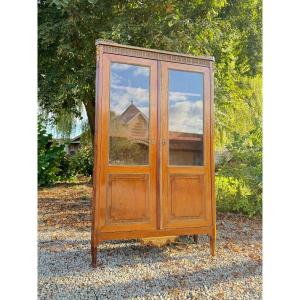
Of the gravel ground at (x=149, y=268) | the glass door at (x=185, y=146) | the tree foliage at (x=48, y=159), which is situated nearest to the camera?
the gravel ground at (x=149, y=268)

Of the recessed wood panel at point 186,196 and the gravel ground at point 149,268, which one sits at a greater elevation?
the recessed wood panel at point 186,196

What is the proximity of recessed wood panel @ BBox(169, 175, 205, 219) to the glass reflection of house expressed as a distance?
0.13m

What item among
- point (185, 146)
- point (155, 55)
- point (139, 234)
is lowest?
point (139, 234)

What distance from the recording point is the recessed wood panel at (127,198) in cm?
242

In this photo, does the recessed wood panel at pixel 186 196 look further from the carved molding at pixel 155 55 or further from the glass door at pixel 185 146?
the carved molding at pixel 155 55

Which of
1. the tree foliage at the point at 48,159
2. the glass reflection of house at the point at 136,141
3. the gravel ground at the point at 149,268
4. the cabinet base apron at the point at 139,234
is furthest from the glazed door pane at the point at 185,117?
the tree foliage at the point at 48,159

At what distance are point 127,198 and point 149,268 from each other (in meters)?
0.51

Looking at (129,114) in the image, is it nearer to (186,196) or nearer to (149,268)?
(186,196)

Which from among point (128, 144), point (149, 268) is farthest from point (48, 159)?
point (149, 268)

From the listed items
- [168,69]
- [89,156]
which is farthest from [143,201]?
[89,156]

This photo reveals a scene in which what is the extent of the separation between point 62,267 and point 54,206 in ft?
9.12

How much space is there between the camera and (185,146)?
2643 mm

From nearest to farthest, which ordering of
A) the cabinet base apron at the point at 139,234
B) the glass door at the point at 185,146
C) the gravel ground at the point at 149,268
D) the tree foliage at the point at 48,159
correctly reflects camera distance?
the gravel ground at the point at 149,268 → the cabinet base apron at the point at 139,234 → the glass door at the point at 185,146 → the tree foliage at the point at 48,159
